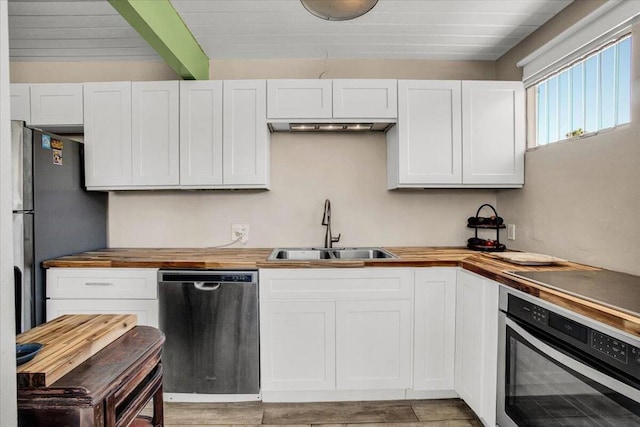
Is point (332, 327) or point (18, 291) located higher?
point (18, 291)

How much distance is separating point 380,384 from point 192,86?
7.59ft

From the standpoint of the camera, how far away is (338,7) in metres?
1.35

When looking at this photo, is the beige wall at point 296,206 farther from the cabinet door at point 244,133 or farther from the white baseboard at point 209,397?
Answer: the white baseboard at point 209,397

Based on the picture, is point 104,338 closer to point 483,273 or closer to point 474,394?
point 483,273

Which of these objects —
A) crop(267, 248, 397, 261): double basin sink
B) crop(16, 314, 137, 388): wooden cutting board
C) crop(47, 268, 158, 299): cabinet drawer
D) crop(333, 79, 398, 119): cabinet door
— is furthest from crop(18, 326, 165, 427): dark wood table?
crop(333, 79, 398, 119): cabinet door

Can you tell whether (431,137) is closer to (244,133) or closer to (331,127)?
(331,127)

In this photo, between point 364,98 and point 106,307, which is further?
point 364,98

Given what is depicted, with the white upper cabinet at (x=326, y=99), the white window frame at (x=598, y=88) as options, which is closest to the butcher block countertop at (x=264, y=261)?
the white window frame at (x=598, y=88)

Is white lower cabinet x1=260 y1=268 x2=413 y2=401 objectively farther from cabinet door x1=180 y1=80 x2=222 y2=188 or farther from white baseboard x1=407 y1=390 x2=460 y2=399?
cabinet door x1=180 y1=80 x2=222 y2=188

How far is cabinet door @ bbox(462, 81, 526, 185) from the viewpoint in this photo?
242 cm

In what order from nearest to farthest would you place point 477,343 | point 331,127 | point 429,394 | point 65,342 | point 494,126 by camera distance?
point 65,342
point 477,343
point 429,394
point 494,126
point 331,127

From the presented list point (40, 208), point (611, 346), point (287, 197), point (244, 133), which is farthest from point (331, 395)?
point (40, 208)

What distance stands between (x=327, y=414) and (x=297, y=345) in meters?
0.43

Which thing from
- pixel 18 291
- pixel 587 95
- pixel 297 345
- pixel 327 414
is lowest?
pixel 327 414
